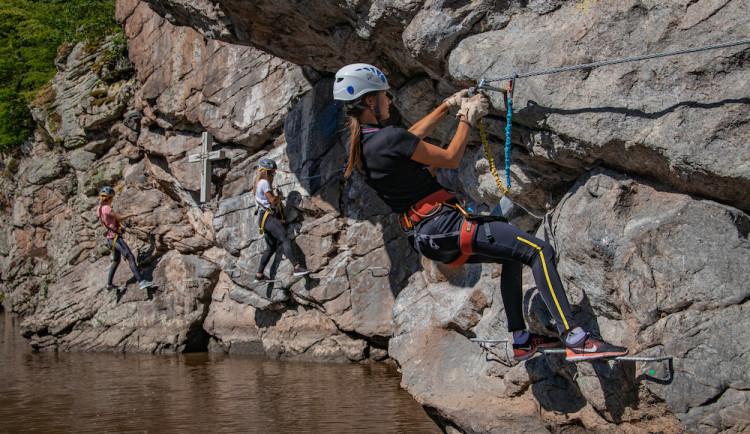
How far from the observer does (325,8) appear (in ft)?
21.0

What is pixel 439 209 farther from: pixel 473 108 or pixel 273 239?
pixel 273 239

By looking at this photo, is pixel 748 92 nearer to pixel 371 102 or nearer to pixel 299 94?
pixel 371 102

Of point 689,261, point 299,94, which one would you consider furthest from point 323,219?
point 689,261

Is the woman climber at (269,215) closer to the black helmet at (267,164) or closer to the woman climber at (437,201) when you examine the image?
the black helmet at (267,164)

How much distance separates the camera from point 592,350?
3.71 metres

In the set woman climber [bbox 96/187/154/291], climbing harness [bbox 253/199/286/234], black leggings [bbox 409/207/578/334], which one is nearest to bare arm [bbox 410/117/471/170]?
black leggings [bbox 409/207/578/334]

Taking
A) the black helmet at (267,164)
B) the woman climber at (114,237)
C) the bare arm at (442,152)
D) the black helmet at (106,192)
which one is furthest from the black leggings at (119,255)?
the bare arm at (442,152)

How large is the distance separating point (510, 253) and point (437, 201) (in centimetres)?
65

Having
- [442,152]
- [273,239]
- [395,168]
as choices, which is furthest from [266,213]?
[442,152]

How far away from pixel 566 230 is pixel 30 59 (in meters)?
18.6

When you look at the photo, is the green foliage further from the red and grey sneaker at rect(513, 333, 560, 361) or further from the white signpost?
the red and grey sneaker at rect(513, 333, 560, 361)

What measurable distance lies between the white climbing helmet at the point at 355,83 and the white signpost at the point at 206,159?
23.0ft

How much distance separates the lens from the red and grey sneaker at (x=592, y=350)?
361cm

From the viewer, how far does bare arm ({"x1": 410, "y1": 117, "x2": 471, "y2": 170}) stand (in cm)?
413
